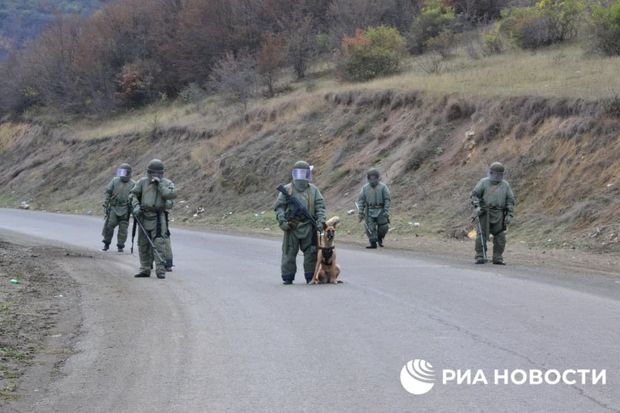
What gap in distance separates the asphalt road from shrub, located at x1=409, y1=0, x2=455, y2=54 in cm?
3864

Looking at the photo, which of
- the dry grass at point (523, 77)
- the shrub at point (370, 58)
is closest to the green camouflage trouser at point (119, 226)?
the dry grass at point (523, 77)

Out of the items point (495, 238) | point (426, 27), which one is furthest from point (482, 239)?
point (426, 27)

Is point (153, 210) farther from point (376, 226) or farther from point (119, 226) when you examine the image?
point (376, 226)

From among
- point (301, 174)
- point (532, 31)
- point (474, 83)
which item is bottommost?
point (301, 174)

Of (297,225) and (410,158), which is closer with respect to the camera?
(297,225)

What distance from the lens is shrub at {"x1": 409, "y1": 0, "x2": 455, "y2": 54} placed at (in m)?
54.5

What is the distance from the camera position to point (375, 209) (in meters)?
23.3

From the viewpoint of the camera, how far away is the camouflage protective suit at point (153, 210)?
16.4m

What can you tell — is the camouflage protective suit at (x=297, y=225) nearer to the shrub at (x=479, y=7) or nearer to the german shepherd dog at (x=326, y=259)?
the german shepherd dog at (x=326, y=259)

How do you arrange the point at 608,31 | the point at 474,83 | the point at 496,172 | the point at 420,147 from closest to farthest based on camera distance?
the point at 496,172, the point at 420,147, the point at 474,83, the point at 608,31

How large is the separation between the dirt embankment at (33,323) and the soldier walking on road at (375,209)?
7320 mm

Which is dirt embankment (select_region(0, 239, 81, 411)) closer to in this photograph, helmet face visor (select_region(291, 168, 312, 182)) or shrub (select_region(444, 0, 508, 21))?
helmet face visor (select_region(291, 168, 312, 182))

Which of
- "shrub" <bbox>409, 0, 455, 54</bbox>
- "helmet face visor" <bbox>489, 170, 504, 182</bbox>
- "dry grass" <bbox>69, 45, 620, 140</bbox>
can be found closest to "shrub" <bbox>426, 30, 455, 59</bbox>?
"shrub" <bbox>409, 0, 455, 54</bbox>

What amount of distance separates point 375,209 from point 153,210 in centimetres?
789
